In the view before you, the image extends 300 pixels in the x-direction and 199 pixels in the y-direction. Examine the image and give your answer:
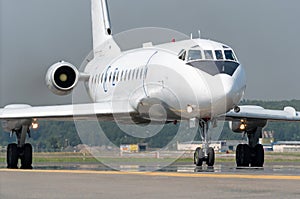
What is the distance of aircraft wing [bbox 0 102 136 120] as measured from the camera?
91.8 ft

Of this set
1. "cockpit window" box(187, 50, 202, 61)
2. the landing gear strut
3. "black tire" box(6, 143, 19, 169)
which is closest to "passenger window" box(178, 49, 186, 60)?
"cockpit window" box(187, 50, 202, 61)

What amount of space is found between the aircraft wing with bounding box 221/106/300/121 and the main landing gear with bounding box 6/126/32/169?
753 cm

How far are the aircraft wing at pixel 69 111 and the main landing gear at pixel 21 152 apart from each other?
1215 millimetres

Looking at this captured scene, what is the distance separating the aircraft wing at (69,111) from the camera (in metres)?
28.0

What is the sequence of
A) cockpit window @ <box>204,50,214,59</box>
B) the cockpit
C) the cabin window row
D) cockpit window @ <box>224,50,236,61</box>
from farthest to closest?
the cabin window row < cockpit window @ <box>224,50,236,61</box> < cockpit window @ <box>204,50,214,59</box> < the cockpit

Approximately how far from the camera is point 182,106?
83.1ft

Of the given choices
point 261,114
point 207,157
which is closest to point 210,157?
point 207,157

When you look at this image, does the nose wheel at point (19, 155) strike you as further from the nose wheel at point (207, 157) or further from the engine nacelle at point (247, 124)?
the engine nacelle at point (247, 124)

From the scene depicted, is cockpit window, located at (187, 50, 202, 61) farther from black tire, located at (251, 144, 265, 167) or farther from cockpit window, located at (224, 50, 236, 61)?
black tire, located at (251, 144, 265, 167)

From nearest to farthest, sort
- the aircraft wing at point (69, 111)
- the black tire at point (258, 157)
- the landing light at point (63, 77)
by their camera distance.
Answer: the aircraft wing at point (69, 111)
the black tire at point (258, 157)
the landing light at point (63, 77)

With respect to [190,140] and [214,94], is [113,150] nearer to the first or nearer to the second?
[190,140]

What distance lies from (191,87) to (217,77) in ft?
3.69

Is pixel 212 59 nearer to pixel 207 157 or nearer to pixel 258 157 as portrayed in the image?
pixel 207 157

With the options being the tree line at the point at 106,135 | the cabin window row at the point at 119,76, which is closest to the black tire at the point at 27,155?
the tree line at the point at 106,135
